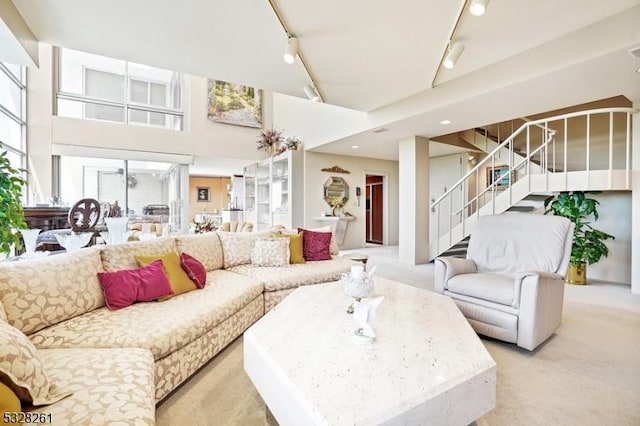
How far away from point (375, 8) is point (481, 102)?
7.01ft

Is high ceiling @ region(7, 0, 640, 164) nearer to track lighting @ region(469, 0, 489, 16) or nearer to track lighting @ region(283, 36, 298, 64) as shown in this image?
track lighting @ region(283, 36, 298, 64)

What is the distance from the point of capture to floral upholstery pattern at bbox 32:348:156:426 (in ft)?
3.34

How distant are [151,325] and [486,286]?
8.04 feet

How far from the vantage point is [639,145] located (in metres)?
3.72

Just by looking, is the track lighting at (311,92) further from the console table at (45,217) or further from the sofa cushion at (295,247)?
the console table at (45,217)

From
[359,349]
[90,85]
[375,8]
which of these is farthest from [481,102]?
[90,85]

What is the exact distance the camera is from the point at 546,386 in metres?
1.86

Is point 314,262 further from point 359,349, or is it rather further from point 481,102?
point 481,102

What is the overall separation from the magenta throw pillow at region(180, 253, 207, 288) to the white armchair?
2.13 m

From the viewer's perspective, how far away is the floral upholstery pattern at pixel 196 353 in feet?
5.49

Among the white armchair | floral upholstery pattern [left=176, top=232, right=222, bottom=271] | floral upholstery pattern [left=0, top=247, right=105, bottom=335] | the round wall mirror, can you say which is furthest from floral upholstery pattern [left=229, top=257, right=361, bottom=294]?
the round wall mirror

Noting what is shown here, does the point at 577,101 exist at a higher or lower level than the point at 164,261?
higher

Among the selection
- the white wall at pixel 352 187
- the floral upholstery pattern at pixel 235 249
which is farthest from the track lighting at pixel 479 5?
the white wall at pixel 352 187

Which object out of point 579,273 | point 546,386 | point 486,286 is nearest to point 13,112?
point 486,286
